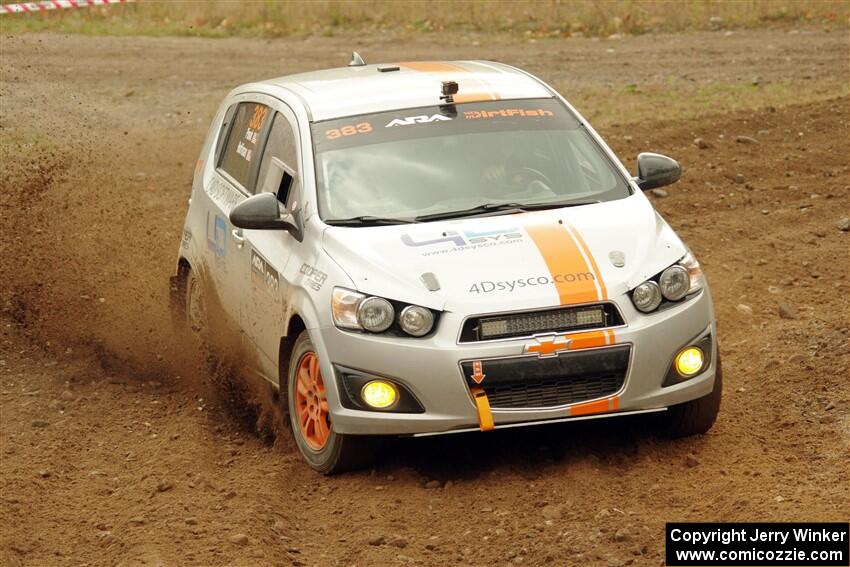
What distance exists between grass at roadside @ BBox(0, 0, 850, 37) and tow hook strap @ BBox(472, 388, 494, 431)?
1816cm

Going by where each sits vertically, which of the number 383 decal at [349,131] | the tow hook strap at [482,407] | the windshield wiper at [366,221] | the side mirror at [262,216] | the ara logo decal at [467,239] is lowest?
the tow hook strap at [482,407]

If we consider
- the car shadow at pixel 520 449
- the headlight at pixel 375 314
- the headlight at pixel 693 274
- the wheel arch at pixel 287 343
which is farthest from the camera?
the wheel arch at pixel 287 343

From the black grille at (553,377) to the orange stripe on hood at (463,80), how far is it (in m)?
2.06

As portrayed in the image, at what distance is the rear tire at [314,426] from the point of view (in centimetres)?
692

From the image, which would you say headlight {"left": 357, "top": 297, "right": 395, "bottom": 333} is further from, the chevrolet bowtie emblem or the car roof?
the car roof

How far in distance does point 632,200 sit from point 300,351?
1.84 metres

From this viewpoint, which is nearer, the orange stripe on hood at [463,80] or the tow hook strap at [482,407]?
the tow hook strap at [482,407]

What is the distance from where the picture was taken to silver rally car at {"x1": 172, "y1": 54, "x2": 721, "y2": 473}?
655 cm

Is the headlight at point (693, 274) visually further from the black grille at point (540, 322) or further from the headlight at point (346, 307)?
the headlight at point (346, 307)

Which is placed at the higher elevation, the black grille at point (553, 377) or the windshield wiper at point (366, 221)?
the windshield wiper at point (366, 221)

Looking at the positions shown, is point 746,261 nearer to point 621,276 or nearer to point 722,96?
point 621,276

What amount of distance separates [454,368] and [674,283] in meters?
1.12

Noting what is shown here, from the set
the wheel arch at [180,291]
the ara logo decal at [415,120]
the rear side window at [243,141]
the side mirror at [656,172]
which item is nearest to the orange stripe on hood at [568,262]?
the side mirror at [656,172]

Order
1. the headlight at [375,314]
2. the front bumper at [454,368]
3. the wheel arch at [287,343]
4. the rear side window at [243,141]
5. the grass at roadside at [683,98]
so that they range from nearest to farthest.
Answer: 1. the front bumper at [454,368]
2. the headlight at [375,314]
3. the wheel arch at [287,343]
4. the rear side window at [243,141]
5. the grass at roadside at [683,98]
